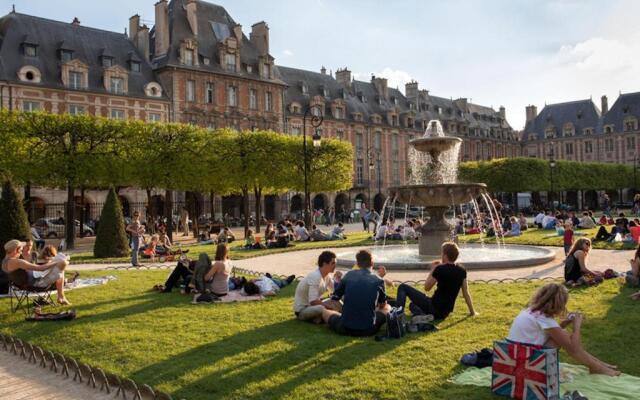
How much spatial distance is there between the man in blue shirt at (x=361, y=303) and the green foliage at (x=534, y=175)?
150 feet

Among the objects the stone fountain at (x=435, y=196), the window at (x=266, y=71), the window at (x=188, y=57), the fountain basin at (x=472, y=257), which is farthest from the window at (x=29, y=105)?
the stone fountain at (x=435, y=196)

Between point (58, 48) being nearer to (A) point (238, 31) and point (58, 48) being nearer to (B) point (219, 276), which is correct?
(A) point (238, 31)

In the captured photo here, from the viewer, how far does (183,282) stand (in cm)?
1076

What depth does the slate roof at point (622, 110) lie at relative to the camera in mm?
70562

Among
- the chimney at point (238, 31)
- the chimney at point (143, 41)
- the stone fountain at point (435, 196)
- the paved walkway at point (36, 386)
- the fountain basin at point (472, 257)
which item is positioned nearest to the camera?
the paved walkway at point (36, 386)

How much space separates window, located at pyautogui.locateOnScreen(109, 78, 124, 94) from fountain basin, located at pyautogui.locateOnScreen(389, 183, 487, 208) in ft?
94.3

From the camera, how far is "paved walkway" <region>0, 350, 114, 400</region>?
17.9 feet

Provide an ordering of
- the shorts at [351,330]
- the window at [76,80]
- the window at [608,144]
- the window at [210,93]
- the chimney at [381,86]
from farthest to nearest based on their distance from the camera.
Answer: the window at [608,144]
the chimney at [381,86]
the window at [210,93]
the window at [76,80]
the shorts at [351,330]

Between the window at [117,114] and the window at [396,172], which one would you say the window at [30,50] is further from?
the window at [396,172]

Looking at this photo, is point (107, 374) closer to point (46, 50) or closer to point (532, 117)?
point (46, 50)

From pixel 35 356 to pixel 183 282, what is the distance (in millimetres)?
4106

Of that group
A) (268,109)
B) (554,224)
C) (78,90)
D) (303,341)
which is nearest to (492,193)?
(268,109)

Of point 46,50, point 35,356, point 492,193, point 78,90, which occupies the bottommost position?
point 35,356

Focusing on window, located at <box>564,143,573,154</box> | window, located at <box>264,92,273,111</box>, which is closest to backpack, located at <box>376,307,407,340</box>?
window, located at <box>264,92,273,111</box>
